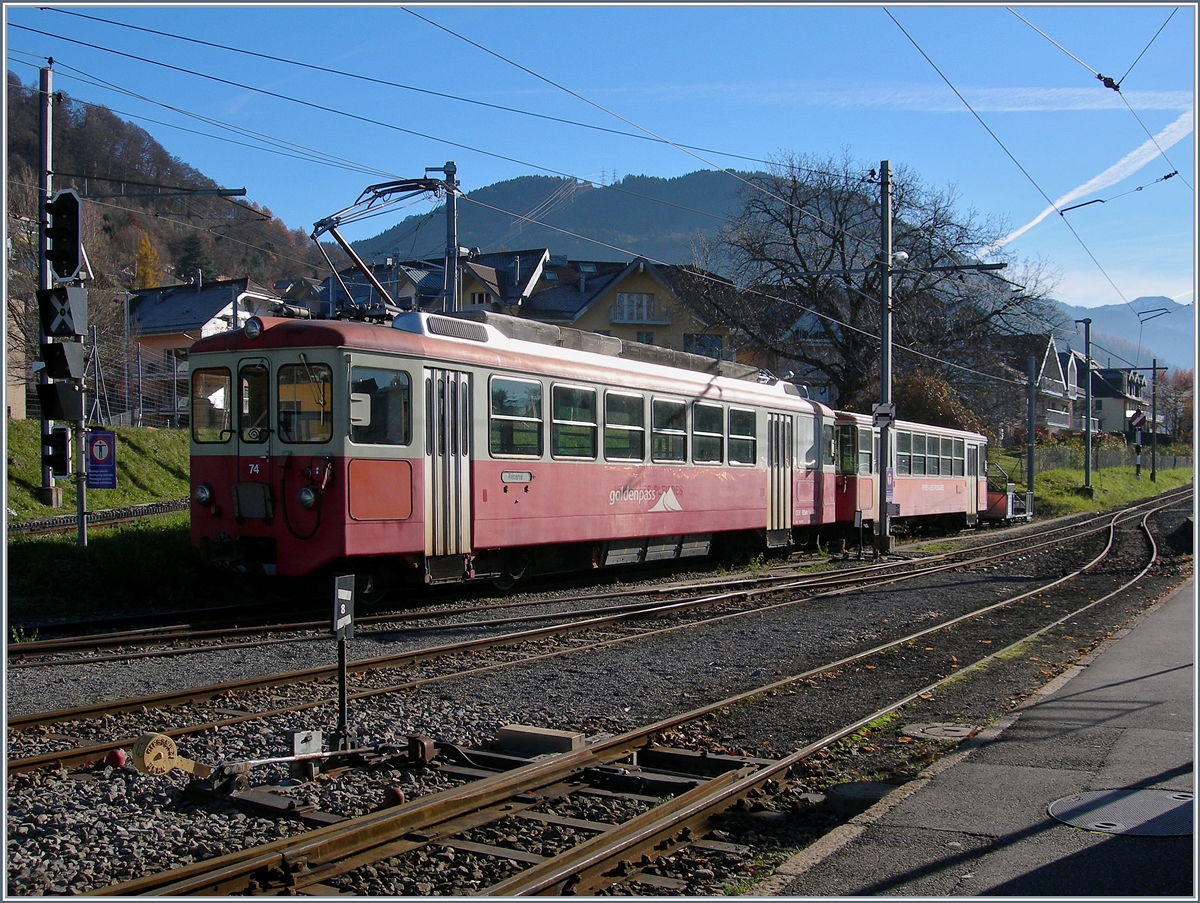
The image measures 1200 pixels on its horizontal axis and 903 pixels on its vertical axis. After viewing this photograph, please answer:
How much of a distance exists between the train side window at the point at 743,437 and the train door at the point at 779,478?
66cm

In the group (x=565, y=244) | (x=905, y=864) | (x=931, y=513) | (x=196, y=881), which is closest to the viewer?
(x=196, y=881)

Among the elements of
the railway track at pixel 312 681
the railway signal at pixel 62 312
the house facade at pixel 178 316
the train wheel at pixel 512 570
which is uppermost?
the house facade at pixel 178 316

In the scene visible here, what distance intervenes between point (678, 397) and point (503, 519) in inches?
175

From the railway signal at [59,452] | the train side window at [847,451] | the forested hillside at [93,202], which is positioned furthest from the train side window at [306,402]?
the train side window at [847,451]

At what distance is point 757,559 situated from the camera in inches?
750

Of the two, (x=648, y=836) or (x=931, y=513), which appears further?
(x=931, y=513)

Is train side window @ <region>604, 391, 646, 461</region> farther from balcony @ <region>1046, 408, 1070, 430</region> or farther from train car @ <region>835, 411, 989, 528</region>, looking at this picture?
balcony @ <region>1046, 408, 1070, 430</region>

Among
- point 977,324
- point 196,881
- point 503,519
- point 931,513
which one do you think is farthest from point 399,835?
point 977,324

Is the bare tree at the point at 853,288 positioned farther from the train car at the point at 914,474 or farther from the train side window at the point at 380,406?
the train side window at the point at 380,406

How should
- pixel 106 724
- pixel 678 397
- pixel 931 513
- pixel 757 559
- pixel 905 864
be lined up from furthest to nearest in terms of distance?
pixel 931 513, pixel 757 559, pixel 678 397, pixel 106 724, pixel 905 864

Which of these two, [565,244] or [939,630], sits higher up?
[565,244]

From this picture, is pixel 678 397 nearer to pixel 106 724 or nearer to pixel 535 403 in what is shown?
pixel 535 403

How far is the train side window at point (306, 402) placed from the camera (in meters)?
10.9

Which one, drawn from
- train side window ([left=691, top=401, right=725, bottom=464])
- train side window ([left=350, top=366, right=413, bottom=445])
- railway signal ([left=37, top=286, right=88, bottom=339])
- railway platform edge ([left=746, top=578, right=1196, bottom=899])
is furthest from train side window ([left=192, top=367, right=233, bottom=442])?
railway platform edge ([left=746, top=578, right=1196, bottom=899])
